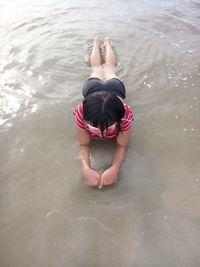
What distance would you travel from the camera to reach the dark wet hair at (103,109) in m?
2.82

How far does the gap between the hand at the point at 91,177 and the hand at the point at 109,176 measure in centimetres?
4

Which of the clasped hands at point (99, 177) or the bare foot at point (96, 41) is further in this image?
the bare foot at point (96, 41)

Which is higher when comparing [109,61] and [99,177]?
[109,61]

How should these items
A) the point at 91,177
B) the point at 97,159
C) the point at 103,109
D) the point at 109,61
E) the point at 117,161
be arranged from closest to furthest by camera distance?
the point at 103,109 < the point at 91,177 < the point at 117,161 < the point at 97,159 < the point at 109,61

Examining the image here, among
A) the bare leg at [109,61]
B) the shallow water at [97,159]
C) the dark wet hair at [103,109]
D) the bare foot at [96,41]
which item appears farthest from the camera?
the bare foot at [96,41]

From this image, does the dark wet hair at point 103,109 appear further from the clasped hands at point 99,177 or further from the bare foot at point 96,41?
the bare foot at point 96,41

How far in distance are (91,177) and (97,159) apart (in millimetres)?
384

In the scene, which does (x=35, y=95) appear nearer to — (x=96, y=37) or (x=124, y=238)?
(x=96, y=37)

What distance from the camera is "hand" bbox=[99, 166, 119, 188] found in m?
3.09

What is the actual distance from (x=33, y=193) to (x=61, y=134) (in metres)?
0.85

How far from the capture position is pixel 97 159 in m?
3.45

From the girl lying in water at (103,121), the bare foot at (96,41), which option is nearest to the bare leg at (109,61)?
the girl lying in water at (103,121)

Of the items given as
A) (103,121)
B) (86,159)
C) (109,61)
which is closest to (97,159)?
(86,159)

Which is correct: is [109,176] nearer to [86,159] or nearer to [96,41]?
[86,159]
